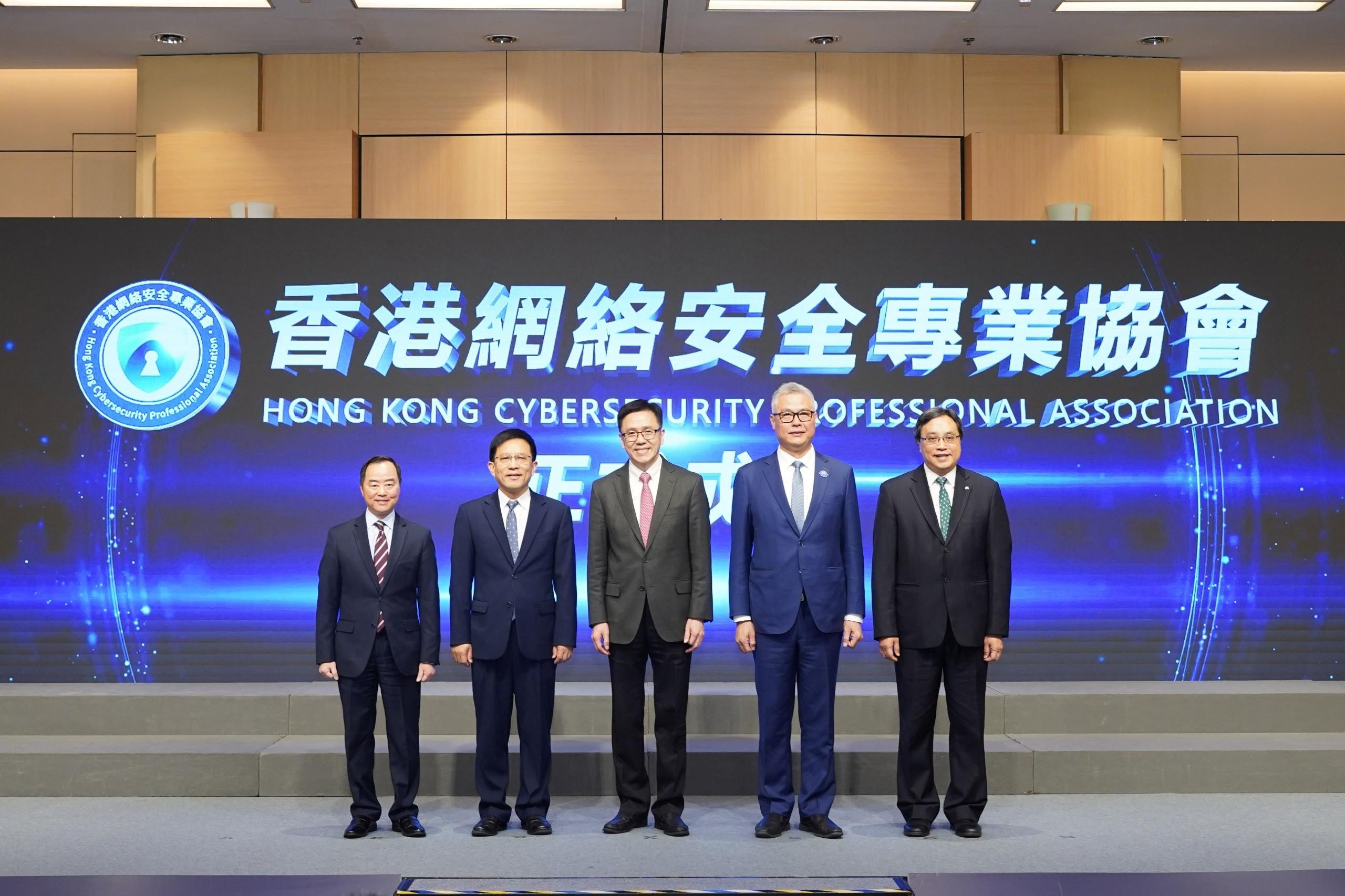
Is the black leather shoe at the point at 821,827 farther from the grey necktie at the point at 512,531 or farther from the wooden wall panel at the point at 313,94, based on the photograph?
the wooden wall panel at the point at 313,94

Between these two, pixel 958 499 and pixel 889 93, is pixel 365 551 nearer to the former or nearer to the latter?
pixel 958 499

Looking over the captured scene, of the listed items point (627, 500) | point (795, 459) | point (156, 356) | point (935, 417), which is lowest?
point (627, 500)

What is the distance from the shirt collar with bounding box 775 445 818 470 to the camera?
4.27 meters

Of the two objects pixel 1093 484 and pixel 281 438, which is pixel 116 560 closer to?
pixel 281 438

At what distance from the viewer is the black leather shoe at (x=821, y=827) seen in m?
4.10

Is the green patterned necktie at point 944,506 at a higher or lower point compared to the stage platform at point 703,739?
higher

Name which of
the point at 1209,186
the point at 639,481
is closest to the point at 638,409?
the point at 639,481

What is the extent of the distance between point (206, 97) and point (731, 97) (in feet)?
10.1

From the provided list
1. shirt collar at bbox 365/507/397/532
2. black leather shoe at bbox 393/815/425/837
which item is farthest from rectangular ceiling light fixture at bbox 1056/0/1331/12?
black leather shoe at bbox 393/815/425/837

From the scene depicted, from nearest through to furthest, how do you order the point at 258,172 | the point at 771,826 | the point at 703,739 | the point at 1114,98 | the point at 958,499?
the point at 771,826 < the point at 958,499 < the point at 703,739 < the point at 258,172 < the point at 1114,98

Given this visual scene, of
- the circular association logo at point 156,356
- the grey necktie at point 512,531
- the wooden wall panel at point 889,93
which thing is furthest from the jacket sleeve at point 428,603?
the wooden wall panel at point 889,93

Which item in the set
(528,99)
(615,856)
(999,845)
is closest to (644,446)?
(615,856)

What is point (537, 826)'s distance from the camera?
4.16 meters

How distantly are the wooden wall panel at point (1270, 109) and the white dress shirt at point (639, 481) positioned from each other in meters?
5.43
